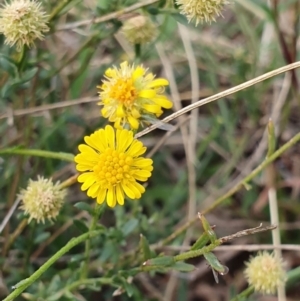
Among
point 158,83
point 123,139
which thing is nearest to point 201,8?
point 158,83

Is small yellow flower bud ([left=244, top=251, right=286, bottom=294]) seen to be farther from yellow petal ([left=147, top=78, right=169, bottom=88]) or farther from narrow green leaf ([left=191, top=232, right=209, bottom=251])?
yellow petal ([left=147, top=78, right=169, bottom=88])

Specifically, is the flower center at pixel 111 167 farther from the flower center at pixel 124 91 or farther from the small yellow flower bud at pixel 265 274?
the small yellow flower bud at pixel 265 274

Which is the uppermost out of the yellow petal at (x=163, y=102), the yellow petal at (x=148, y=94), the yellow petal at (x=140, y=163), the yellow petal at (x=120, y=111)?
the yellow petal at (x=148, y=94)

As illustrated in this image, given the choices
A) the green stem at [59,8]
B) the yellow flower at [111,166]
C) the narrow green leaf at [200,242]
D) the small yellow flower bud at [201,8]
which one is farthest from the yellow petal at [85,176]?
the green stem at [59,8]

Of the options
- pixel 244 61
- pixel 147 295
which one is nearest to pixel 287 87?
pixel 244 61

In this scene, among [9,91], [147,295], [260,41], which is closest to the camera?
[9,91]

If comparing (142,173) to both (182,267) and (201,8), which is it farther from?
(201,8)

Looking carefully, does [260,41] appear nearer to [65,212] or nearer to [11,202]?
[65,212]
